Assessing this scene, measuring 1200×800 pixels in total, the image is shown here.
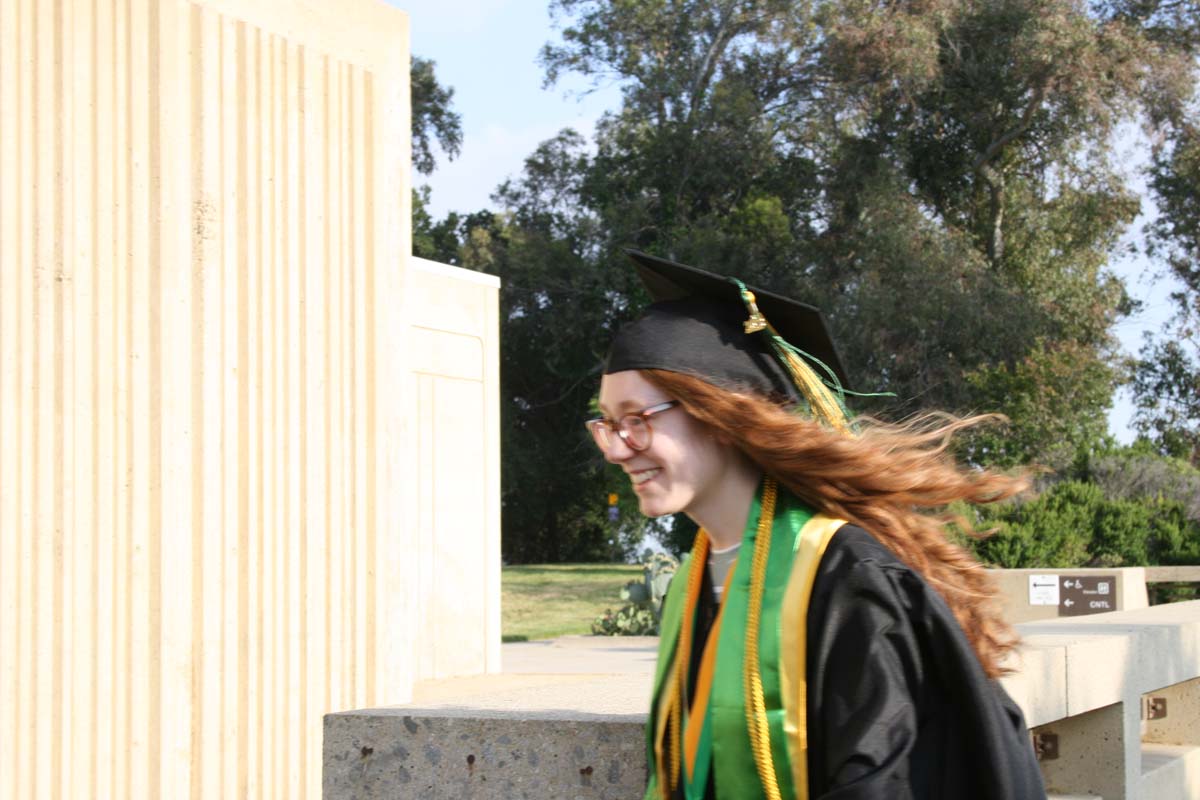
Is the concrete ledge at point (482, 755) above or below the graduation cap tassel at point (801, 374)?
below

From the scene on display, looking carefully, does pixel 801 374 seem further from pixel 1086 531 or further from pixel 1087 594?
pixel 1086 531

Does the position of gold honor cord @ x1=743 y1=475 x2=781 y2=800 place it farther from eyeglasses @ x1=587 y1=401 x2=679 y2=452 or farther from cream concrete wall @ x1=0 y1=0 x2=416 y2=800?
cream concrete wall @ x1=0 y1=0 x2=416 y2=800

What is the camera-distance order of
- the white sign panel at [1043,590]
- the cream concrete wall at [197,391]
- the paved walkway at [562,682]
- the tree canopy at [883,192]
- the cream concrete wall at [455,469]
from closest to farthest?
the paved walkway at [562,682]
the cream concrete wall at [197,391]
the white sign panel at [1043,590]
the cream concrete wall at [455,469]
the tree canopy at [883,192]

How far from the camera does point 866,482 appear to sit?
218 cm

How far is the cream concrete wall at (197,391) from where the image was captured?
5.07m

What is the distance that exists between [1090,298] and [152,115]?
1045 inches

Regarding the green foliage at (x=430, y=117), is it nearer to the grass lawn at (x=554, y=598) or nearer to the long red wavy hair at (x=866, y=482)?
the grass lawn at (x=554, y=598)

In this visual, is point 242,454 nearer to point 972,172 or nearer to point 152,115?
point 152,115

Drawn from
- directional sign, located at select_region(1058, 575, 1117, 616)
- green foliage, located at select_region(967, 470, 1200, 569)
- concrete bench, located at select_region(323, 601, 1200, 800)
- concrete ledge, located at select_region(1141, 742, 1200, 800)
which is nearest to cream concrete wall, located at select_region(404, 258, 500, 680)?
green foliage, located at select_region(967, 470, 1200, 569)

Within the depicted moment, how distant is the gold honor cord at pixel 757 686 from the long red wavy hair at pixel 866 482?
12 centimetres

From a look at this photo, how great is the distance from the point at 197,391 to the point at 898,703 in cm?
425

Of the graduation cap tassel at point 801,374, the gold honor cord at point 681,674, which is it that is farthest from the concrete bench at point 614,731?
the graduation cap tassel at point 801,374

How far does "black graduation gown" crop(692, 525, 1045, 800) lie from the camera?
1886 mm

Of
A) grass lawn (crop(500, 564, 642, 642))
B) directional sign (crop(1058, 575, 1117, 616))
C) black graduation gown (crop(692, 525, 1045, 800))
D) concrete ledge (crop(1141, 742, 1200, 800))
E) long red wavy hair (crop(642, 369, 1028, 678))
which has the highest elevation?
long red wavy hair (crop(642, 369, 1028, 678))
